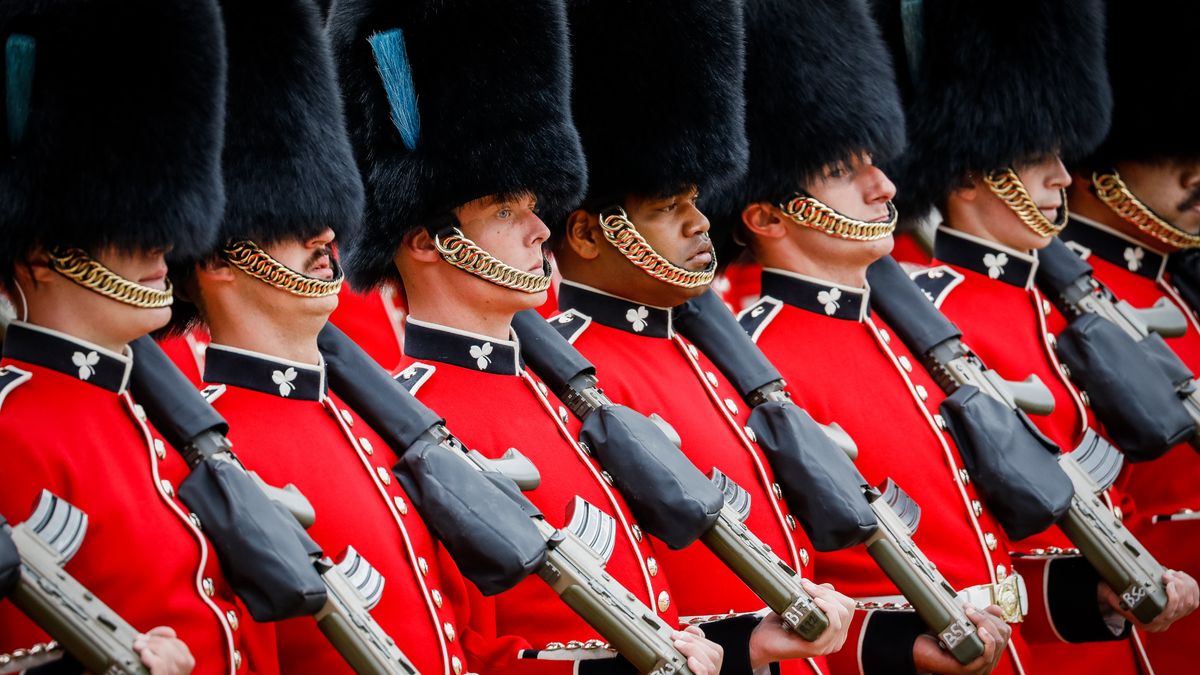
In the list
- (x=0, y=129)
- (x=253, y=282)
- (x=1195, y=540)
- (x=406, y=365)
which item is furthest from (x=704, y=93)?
(x=1195, y=540)

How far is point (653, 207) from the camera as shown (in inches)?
179

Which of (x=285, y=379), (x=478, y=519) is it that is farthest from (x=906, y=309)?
(x=285, y=379)

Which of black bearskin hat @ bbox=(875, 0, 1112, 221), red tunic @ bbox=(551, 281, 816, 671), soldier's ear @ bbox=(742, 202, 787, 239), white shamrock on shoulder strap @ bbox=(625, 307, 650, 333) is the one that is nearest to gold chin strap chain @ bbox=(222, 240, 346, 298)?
red tunic @ bbox=(551, 281, 816, 671)

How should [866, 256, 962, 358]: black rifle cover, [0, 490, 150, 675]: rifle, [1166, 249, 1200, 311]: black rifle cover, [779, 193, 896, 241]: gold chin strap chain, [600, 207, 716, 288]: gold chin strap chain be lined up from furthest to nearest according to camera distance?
[1166, 249, 1200, 311]: black rifle cover → [866, 256, 962, 358]: black rifle cover → [779, 193, 896, 241]: gold chin strap chain → [600, 207, 716, 288]: gold chin strap chain → [0, 490, 150, 675]: rifle

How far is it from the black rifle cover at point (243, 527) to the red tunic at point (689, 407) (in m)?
1.18

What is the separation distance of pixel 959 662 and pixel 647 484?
0.99 meters

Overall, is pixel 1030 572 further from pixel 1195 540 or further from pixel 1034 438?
pixel 1195 540

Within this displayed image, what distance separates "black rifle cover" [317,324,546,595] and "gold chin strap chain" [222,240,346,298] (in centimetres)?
28

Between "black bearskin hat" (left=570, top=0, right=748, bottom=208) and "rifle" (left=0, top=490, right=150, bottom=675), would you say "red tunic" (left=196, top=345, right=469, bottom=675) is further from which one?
"black bearskin hat" (left=570, top=0, right=748, bottom=208)

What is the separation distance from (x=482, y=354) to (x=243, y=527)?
0.96 metres

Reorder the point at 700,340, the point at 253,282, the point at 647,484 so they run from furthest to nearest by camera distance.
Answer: the point at 700,340 < the point at 647,484 < the point at 253,282

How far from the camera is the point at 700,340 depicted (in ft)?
15.6

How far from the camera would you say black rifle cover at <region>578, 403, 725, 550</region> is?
3961mm

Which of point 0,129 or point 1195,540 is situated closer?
point 0,129
